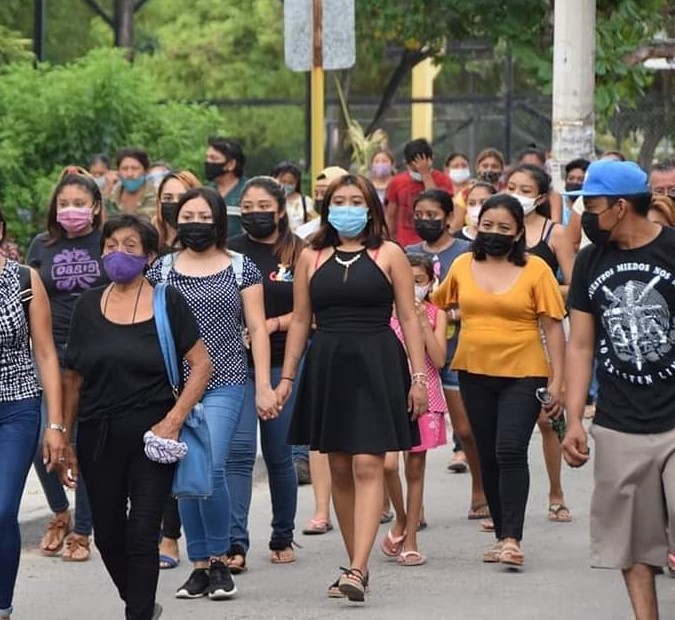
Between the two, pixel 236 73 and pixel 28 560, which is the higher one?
pixel 236 73

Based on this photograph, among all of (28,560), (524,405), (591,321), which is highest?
(591,321)

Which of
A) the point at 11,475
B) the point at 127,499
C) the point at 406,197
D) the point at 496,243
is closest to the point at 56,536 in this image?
the point at 127,499

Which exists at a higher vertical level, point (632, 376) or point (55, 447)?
point (632, 376)

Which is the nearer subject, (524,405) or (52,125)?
(524,405)

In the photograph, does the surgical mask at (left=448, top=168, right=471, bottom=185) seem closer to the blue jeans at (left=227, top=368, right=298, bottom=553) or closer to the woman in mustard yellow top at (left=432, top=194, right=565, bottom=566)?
the woman in mustard yellow top at (left=432, top=194, right=565, bottom=566)

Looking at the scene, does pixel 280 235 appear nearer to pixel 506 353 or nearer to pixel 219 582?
pixel 506 353

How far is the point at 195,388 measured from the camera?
769cm

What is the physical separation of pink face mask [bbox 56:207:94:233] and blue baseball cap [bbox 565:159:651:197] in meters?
3.03

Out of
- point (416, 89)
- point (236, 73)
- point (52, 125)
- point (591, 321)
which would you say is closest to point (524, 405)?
point (591, 321)

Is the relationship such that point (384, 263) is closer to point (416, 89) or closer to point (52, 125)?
point (52, 125)

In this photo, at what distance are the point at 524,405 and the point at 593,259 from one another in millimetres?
2072

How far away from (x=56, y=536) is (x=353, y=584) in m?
2.05

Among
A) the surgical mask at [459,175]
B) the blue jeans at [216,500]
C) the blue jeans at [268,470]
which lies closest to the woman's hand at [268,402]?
the blue jeans at [216,500]

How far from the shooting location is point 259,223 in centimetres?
950
